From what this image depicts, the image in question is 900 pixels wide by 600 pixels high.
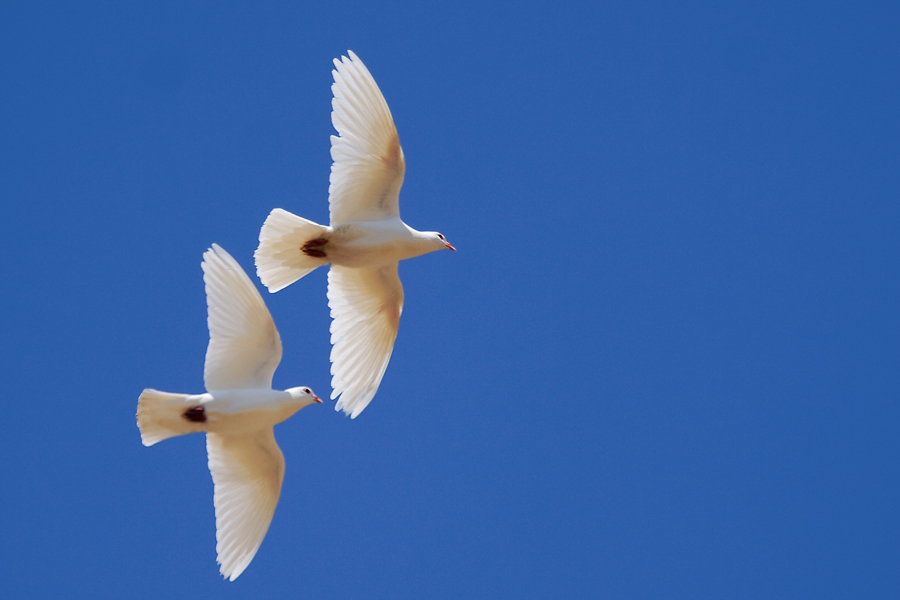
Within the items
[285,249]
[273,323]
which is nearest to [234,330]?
[273,323]

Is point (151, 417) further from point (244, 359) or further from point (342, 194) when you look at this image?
point (342, 194)

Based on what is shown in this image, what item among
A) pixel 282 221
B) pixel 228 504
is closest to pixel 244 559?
pixel 228 504

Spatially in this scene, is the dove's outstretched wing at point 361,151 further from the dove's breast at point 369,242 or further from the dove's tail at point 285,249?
the dove's tail at point 285,249

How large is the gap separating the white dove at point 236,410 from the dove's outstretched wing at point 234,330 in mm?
10

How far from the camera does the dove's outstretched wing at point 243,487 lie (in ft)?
43.1

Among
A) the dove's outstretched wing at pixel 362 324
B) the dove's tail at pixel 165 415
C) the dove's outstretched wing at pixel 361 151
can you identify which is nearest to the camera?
the dove's tail at pixel 165 415

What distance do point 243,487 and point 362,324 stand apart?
2.50 m

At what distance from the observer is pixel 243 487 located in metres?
13.3

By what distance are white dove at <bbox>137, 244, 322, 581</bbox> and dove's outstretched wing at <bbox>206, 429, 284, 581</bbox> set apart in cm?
1

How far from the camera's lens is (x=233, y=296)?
12.8 metres

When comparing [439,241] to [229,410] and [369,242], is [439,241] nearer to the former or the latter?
[369,242]

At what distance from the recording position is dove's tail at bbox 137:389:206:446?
1262 cm

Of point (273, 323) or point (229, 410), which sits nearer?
point (229, 410)

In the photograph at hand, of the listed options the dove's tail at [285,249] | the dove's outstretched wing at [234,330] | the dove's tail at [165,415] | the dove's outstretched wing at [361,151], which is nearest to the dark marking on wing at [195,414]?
the dove's tail at [165,415]
